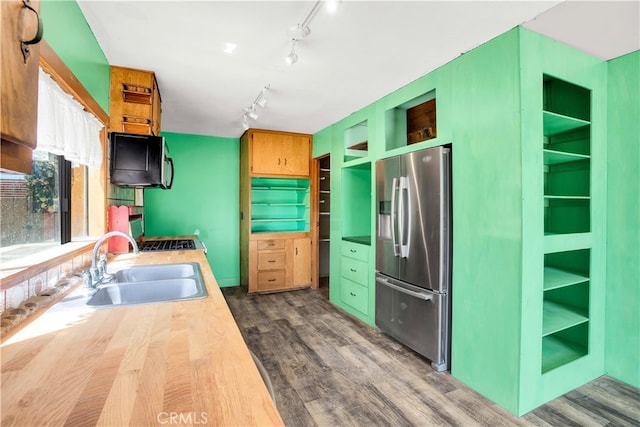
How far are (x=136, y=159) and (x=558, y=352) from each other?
371 centimetres

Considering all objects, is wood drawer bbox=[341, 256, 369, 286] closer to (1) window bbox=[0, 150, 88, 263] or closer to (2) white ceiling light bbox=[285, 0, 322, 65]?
(2) white ceiling light bbox=[285, 0, 322, 65]

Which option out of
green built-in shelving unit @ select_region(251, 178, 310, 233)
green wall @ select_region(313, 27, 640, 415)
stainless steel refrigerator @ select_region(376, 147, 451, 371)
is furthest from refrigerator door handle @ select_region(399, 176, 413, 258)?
green built-in shelving unit @ select_region(251, 178, 310, 233)

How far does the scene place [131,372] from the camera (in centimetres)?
76

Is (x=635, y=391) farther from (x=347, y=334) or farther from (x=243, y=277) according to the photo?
(x=243, y=277)

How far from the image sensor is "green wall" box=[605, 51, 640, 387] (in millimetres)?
2104

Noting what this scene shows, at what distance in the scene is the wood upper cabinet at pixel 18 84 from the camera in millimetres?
549

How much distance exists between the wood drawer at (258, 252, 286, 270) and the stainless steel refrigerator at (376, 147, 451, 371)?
196 cm

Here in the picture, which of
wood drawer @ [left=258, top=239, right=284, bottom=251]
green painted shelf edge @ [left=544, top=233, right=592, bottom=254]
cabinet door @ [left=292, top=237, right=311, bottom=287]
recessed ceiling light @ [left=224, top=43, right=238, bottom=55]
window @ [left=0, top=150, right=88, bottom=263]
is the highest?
recessed ceiling light @ [left=224, top=43, right=238, bottom=55]

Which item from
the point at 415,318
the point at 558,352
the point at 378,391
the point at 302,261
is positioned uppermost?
the point at 302,261

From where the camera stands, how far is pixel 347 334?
120 inches

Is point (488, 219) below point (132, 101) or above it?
below

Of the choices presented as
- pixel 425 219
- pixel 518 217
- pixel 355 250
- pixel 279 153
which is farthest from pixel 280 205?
pixel 518 217

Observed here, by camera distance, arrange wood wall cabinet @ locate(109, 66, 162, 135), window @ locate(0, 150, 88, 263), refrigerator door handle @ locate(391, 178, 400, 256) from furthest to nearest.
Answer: refrigerator door handle @ locate(391, 178, 400, 256), wood wall cabinet @ locate(109, 66, 162, 135), window @ locate(0, 150, 88, 263)

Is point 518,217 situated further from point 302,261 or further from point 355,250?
point 302,261
